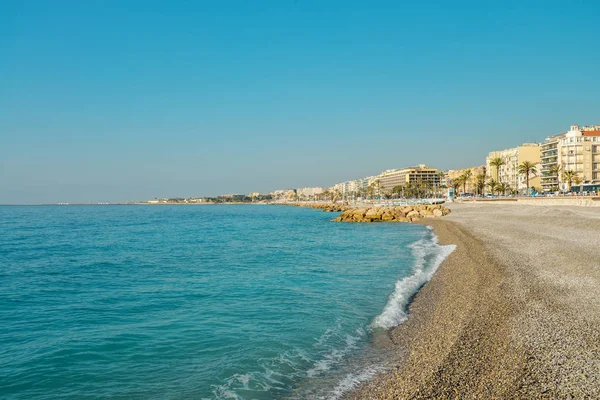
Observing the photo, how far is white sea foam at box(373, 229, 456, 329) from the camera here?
37.8ft

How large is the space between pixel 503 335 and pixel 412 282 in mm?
7343

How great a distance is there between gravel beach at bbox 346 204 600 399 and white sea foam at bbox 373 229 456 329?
384mm

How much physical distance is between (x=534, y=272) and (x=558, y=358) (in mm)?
8945

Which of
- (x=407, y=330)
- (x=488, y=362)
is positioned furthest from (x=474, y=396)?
(x=407, y=330)

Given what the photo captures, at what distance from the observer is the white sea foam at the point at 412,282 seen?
11508 mm

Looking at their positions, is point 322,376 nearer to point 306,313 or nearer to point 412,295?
point 306,313

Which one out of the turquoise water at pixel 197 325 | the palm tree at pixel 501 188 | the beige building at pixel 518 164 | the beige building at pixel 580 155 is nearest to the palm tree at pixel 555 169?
the beige building at pixel 580 155

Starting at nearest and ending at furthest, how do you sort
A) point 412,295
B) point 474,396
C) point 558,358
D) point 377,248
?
point 474,396 → point 558,358 → point 412,295 → point 377,248

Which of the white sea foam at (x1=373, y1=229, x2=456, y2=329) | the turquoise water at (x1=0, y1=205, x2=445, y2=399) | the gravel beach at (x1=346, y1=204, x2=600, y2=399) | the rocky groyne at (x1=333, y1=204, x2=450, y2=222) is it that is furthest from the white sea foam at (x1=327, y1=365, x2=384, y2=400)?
the rocky groyne at (x1=333, y1=204, x2=450, y2=222)

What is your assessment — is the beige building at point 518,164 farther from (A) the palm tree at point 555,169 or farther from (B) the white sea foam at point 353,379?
(B) the white sea foam at point 353,379

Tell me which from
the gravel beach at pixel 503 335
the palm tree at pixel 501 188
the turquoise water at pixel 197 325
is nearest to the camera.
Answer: the gravel beach at pixel 503 335

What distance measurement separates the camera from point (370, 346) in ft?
31.3

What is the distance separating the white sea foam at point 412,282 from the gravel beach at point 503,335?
1.26 ft

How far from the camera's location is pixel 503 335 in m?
8.95
